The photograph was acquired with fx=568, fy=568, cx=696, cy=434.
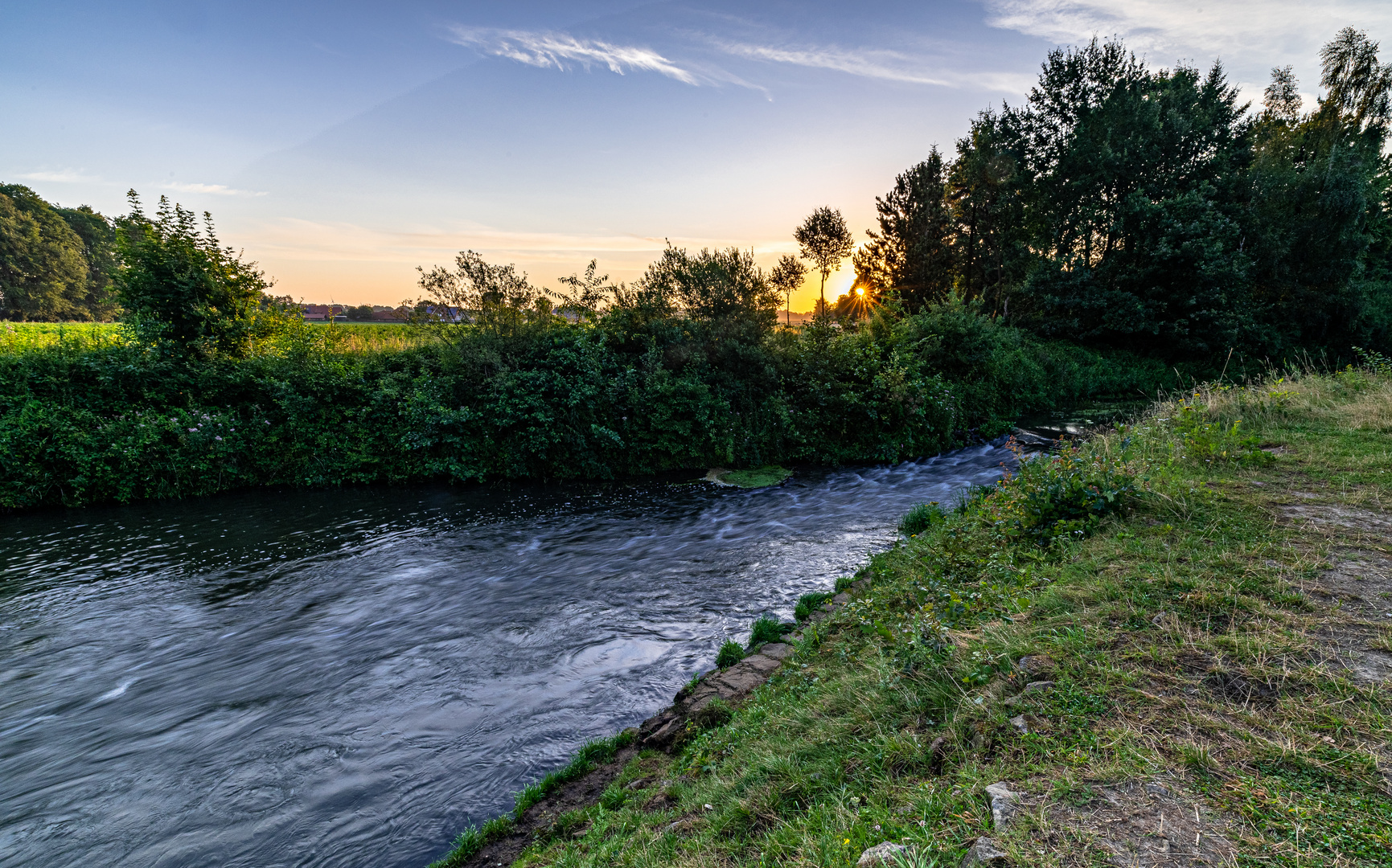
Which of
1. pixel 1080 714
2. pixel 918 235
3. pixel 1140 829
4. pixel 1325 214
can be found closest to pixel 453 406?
pixel 1080 714

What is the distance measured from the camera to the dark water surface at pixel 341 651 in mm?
4719

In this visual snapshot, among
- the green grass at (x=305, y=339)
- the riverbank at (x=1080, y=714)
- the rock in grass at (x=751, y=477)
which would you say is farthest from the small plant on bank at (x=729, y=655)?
the green grass at (x=305, y=339)

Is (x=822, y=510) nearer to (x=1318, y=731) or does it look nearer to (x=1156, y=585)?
(x=1156, y=585)

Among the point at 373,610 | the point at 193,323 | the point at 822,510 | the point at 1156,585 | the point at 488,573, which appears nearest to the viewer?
the point at 1156,585

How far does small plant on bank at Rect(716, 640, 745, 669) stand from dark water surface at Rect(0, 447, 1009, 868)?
0.40m

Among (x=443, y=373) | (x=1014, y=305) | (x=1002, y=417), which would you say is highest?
(x=1014, y=305)

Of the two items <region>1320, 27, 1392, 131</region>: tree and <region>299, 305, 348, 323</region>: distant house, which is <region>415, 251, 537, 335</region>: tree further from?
<region>1320, 27, 1392, 131</region>: tree

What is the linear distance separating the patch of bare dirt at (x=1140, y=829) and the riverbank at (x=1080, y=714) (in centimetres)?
1

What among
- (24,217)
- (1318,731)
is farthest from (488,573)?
(24,217)

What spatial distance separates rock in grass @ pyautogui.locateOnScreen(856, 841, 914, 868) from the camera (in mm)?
2371

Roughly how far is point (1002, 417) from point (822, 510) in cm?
1211

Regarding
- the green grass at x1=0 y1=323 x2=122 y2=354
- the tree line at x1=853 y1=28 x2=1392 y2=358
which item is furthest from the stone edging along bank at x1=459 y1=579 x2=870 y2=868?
the tree line at x1=853 y1=28 x2=1392 y2=358

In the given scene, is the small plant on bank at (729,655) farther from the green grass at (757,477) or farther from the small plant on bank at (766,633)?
the green grass at (757,477)

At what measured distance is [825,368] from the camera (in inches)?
693
